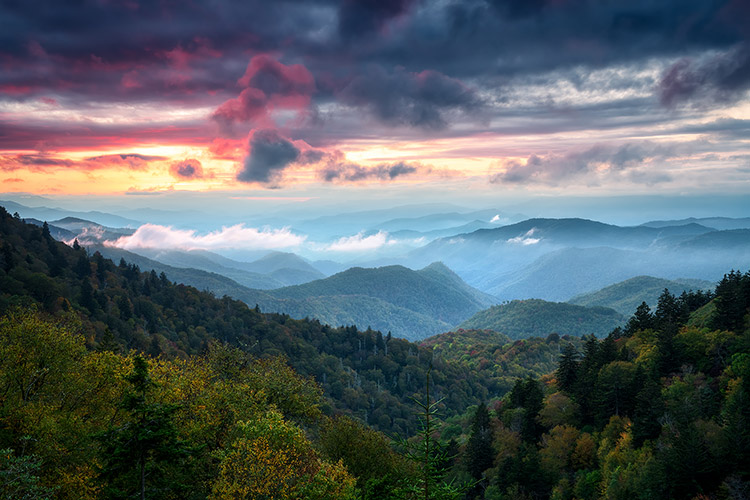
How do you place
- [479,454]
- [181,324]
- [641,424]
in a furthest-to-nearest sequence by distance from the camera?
1. [181,324]
2. [479,454]
3. [641,424]

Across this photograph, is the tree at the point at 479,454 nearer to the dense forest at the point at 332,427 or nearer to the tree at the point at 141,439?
the dense forest at the point at 332,427

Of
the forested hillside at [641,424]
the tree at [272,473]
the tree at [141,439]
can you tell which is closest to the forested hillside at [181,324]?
the forested hillside at [641,424]

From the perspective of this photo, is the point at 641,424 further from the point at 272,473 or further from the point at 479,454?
the point at 272,473

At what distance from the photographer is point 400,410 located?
156 metres

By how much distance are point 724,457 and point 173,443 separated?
4267cm

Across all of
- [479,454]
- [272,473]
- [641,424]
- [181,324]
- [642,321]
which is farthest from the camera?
[181,324]

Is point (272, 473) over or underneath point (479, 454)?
over

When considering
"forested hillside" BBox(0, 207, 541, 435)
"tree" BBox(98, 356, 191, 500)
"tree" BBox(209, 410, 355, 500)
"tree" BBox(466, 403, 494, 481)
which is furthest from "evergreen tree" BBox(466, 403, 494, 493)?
"forested hillside" BBox(0, 207, 541, 435)

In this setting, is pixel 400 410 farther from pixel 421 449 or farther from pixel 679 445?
pixel 421 449

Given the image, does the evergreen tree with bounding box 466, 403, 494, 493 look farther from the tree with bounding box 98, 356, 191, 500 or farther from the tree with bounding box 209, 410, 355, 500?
the tree with bounding box 98, 356, 191, 500

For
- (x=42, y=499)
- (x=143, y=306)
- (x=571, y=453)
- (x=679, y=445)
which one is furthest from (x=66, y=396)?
(x=143, y=306)

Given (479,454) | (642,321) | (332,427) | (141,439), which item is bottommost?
(479,454)

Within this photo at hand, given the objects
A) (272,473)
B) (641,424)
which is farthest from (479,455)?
(272,473)

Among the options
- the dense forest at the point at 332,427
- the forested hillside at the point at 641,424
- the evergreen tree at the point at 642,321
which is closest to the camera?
the dense forest at the point at 332,427
